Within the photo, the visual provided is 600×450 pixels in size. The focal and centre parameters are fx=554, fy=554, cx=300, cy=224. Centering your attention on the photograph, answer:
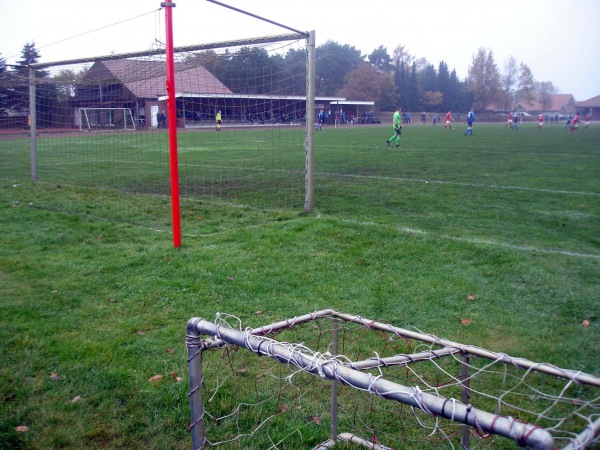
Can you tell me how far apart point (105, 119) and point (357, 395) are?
10.9 meters

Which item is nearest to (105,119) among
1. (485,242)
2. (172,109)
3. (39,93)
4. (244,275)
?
(39,93)

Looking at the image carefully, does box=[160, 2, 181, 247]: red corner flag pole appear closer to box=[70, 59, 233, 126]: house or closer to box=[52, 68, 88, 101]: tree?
box=[70, 59, 233, 126]: house

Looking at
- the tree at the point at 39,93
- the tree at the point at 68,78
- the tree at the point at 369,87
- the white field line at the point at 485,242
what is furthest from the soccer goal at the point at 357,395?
the tree at the point at 369,87

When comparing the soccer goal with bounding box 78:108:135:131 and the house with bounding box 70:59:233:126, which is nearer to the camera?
the house with bounding box 70:59:233:126

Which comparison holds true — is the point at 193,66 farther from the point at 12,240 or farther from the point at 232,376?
the point at 232,376

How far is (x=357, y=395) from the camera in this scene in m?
3.53

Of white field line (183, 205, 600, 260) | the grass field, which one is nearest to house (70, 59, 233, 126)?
the grass field

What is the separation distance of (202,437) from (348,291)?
3.09 m

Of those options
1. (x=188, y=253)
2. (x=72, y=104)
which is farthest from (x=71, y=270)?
(x=72, y=104)

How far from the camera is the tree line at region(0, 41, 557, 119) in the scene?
9.41m

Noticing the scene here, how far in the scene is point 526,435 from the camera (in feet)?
4.58

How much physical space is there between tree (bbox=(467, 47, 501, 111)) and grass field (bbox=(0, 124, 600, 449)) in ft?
39.0

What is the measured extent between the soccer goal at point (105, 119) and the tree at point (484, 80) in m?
12.6

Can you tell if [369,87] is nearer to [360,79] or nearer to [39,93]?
[360,79]
